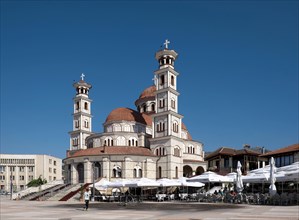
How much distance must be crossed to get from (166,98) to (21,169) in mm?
88787

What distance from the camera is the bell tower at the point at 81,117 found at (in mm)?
84438

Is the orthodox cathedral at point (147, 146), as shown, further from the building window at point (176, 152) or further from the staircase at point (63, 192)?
the staircase at point (63, 192)

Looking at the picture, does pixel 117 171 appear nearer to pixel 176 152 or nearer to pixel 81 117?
pixel 176 152

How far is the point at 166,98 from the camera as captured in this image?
69.7 metres

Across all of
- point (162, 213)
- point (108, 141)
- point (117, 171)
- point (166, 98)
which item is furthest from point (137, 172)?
point (162, 213)

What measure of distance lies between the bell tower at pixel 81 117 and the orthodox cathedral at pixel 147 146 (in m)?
3.12

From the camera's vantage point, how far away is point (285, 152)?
56500 millimetres

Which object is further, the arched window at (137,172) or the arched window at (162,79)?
the arched window at (162,79)

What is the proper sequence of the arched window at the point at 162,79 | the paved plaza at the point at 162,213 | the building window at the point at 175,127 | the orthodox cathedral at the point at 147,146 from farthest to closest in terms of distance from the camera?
the arched window at the point at 162,79 < the building window at the point at 175,127 < the orthodox cathedral at the point at 147,146 < the paved plaza at the point at 162,213

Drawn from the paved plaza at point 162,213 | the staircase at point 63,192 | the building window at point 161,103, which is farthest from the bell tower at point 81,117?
the paved plaza at point 162,213

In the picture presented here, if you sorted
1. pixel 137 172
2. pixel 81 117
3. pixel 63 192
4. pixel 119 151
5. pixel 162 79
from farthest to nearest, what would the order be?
pixel 81 117 < pixel 162 79 < pixel 137 172 < pixel 119 151 < pixel 63 192

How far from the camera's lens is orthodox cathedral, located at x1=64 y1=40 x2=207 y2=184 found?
66062 millimetres

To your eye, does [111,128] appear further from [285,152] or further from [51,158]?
[51,158]

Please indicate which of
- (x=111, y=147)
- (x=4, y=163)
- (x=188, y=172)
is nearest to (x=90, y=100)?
(x=111, y=147)
